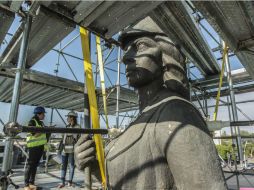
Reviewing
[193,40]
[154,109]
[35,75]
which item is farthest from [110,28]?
[35,75]

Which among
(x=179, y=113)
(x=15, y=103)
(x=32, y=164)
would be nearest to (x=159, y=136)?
(x=179, y=113)

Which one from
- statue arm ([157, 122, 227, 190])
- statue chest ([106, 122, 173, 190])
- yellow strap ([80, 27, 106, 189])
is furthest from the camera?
yellow strap ([80, 27, 106, 189])

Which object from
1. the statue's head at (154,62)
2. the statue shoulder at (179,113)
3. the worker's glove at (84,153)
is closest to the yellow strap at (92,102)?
the worker's glove at (84,153)

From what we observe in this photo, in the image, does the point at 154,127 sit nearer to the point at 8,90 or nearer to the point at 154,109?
the point at 154,109

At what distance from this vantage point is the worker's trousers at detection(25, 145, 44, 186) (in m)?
3.98

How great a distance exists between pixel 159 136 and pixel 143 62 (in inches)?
16.8

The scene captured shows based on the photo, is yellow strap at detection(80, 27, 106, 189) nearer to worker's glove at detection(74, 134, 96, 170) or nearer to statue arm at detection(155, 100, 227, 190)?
worker's glove at detection(74, 134, 96, 170)

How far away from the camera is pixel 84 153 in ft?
4.33

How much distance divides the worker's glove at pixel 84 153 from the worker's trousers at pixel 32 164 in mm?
3069

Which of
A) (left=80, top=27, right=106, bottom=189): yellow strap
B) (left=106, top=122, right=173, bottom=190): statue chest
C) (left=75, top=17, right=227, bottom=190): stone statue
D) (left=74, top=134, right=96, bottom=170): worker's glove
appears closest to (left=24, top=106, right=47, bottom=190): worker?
(left=80, top=27, right=106, bottom=189): yellow strap

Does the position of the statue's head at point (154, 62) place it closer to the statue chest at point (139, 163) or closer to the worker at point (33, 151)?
the statue chest at point (139, 163)

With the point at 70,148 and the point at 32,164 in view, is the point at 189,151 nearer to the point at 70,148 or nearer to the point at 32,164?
the point at 32,164

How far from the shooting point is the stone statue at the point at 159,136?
3.26 ft

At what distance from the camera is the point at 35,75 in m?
4.72
